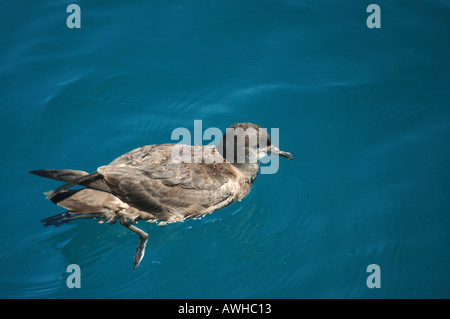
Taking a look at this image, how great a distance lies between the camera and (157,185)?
6.01 meters

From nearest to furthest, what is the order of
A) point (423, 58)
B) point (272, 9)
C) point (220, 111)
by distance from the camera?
1. point (220, 111)
2. point (423, 58)
3. point (272, 9)

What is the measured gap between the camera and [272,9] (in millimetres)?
8961

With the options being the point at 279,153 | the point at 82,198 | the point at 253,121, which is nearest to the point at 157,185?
the point at 82,198

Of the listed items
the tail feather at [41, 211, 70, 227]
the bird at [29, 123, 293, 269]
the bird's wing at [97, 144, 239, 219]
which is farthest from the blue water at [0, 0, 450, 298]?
the bird's wing at [97, 144, 239, 219]

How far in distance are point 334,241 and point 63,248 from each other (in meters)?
3.80

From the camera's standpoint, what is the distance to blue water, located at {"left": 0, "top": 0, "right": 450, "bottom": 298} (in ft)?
19.4

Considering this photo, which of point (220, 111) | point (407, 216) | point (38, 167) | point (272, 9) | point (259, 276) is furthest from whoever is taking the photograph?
point (272, 9)

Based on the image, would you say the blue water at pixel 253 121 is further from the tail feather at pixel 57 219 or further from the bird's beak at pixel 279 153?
the bird's beak at pixel 279 153

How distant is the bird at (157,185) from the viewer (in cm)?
590

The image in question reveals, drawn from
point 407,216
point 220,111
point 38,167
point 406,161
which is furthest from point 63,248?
point 406,161

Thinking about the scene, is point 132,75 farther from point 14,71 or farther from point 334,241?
point 334,241

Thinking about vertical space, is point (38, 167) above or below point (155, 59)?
below

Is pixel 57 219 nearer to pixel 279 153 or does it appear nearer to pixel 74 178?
pixel 74 178

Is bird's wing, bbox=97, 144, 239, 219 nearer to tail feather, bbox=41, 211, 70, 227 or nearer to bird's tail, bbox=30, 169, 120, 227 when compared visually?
bird's tail, bbox=30, 169, 120, 227
